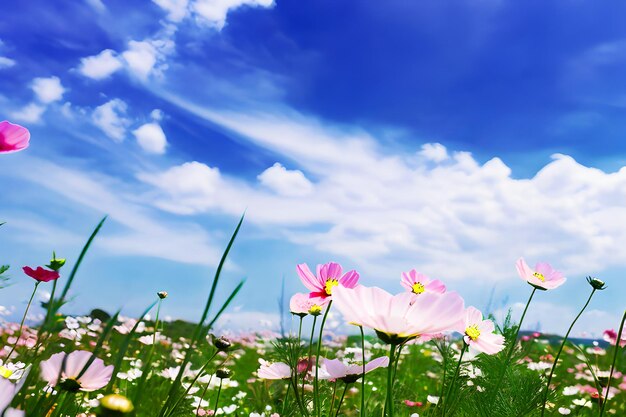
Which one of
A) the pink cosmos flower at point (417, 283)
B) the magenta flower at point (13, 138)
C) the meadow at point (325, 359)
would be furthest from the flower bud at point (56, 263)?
the pink cosmos flower at point (417, 283)

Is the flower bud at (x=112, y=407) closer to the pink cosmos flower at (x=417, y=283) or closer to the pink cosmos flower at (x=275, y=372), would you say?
the pink cosmos flower at (x=275, y=372)

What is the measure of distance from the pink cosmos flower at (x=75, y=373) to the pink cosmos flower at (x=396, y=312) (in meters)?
0.50

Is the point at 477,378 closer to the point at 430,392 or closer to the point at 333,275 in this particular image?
the point at 333,275

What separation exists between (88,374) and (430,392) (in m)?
3.38

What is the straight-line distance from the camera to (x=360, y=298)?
2.86 ft

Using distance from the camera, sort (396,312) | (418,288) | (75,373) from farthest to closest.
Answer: (418,288), (75,373), (396,312)

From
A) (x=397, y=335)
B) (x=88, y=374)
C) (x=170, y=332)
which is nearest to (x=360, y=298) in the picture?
(x=397, y=335)

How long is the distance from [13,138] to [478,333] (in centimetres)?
120

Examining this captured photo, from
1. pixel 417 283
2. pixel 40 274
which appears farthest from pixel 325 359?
pixel 40 274

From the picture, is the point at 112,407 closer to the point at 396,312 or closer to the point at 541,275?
the point at 396,312

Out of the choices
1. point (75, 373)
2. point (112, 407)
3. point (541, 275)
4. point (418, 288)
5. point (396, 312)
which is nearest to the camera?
point (112, 407)

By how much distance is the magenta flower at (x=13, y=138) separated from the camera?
1.24 meters

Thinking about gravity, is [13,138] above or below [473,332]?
above

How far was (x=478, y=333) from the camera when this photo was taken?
142 centimetres
